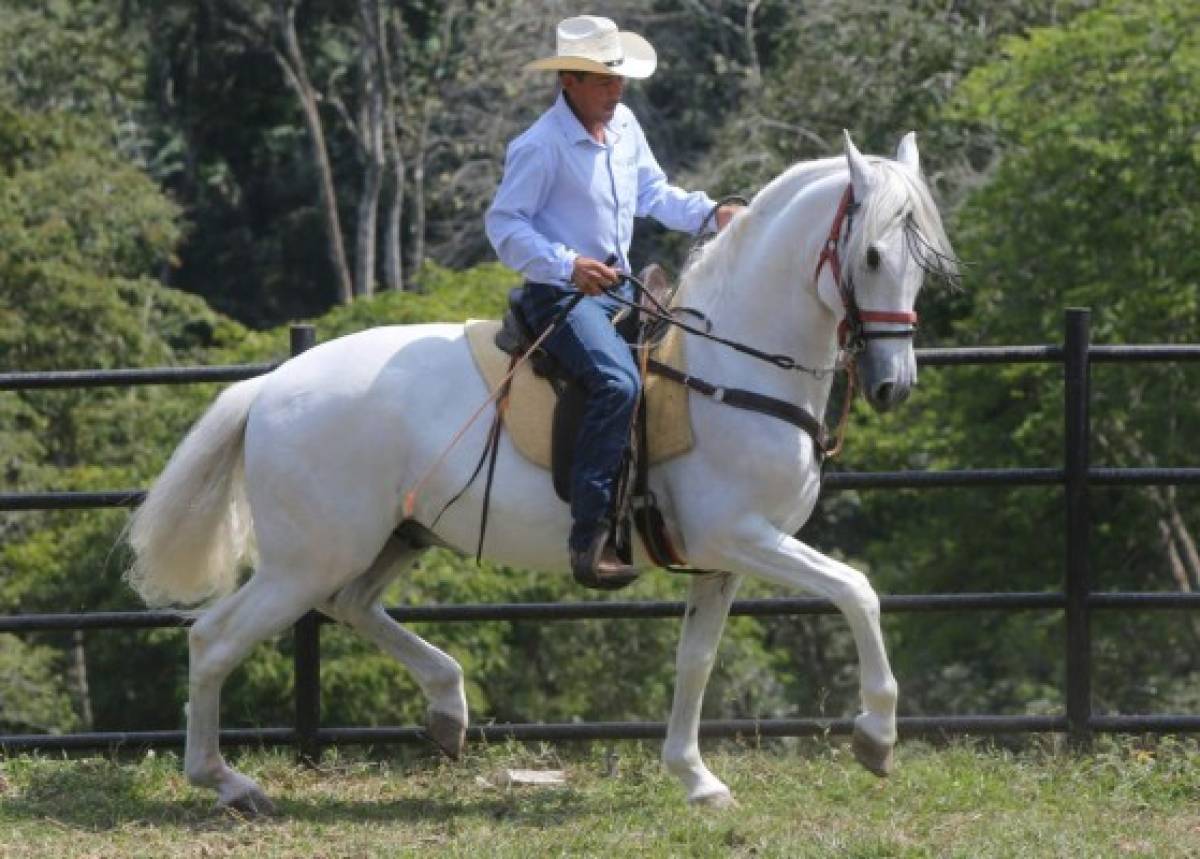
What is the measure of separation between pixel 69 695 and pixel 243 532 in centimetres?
2135

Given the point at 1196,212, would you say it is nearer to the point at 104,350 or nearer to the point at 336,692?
the point at 336,692

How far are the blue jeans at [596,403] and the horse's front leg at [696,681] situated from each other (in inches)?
23.3

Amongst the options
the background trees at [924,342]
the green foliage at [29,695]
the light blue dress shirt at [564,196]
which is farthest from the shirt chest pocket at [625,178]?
the green foliage at [29,695]

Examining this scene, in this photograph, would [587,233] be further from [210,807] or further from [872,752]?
[210,807]

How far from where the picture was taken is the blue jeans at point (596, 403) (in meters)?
7.05

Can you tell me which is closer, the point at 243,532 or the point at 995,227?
the point at 243,532

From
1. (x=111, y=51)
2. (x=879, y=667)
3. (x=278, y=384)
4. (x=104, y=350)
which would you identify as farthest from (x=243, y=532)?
(x=111, y=51)

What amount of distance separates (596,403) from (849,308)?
2.60 ft

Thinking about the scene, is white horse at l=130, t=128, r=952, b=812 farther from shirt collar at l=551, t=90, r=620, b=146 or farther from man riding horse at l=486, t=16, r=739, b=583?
shirt collar at l=551, t=90, r=620, b=146

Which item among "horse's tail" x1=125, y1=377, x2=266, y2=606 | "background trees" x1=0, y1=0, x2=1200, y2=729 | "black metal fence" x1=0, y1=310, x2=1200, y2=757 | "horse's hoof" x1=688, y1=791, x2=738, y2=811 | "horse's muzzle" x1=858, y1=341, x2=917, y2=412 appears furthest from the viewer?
"background trees" x1=0, y1=0, x2=1200, y2=729

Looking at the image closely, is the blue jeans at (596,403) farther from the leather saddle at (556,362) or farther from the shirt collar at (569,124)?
the shirt collar at (569,124)

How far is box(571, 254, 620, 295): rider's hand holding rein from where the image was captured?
6.99m

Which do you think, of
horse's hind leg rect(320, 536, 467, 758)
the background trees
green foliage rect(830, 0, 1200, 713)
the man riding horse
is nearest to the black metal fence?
horse's hind leg rect(320, 536, 467, 758)

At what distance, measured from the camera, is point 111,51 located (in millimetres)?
37500
